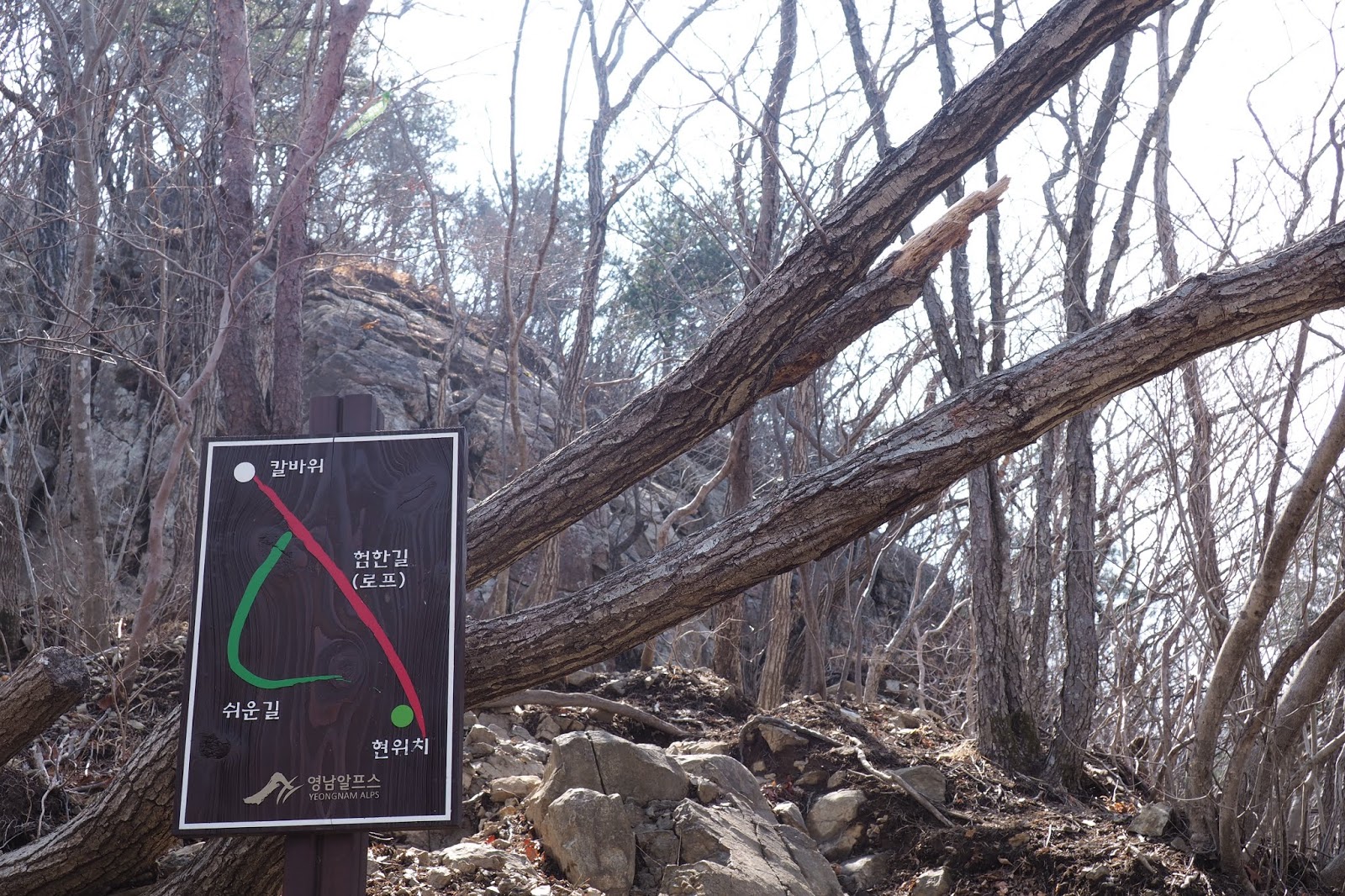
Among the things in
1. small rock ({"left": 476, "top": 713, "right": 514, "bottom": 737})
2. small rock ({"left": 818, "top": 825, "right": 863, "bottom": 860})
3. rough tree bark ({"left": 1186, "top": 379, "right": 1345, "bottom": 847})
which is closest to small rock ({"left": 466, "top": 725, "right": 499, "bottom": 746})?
small rock ({"left": 476, "top": 713, "right": 514, "bottom": 737})

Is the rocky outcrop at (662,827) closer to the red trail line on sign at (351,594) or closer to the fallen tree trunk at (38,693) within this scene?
the fallen tree trunk at (38,693)

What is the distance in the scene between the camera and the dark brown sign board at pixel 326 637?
2.34 meters

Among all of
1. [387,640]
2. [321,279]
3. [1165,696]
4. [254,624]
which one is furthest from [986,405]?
[321,279]

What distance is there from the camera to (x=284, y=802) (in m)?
2.33

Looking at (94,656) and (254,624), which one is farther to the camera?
(94,656)

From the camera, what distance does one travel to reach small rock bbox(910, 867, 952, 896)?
4422 millimetres

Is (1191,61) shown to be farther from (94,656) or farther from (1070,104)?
(94,656)

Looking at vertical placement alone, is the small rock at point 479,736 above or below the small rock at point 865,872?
above

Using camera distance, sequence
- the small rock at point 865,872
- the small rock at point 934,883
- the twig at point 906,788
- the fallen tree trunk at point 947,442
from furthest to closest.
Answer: the twig at point 906,788, the small rock at point 865,872, the small rock at point 934,883, the fallen tree trunk at point 947,442

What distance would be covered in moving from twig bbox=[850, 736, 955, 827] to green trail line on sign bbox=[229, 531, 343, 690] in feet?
11.0

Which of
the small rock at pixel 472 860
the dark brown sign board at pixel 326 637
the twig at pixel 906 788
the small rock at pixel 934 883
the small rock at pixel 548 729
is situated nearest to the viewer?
the dark brown sign board at pixel 326 637

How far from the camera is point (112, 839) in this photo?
11.0ft

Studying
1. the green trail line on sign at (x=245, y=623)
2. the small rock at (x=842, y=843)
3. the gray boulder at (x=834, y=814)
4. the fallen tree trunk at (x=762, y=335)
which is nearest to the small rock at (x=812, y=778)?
the gray boulder at (x=834, y=814)

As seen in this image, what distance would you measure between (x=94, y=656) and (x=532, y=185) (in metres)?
13.9
